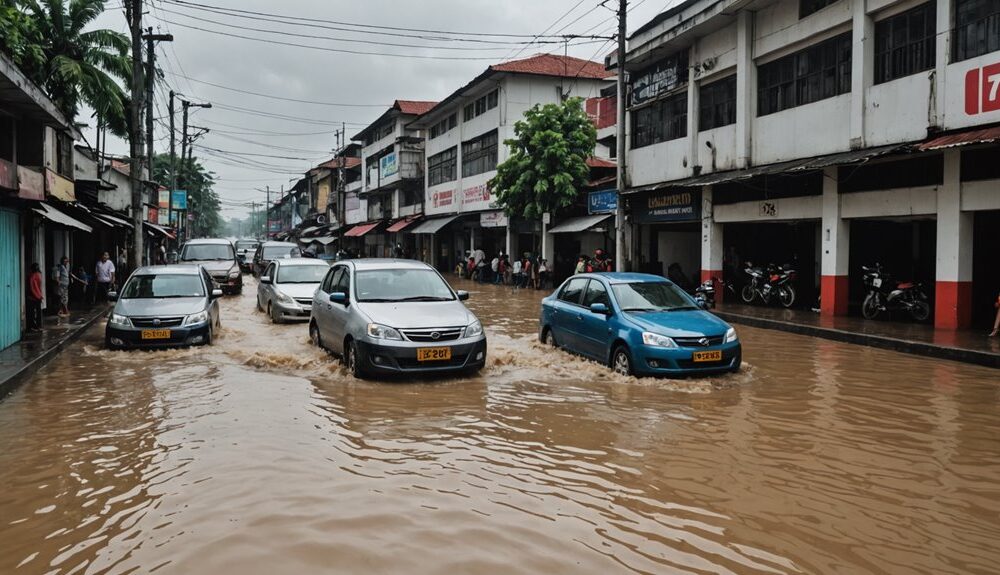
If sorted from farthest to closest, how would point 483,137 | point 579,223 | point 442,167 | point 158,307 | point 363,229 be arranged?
point 363,229, point 442,167, point 483,137, point 579,223, point 158,307

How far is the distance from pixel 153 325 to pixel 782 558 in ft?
36.1

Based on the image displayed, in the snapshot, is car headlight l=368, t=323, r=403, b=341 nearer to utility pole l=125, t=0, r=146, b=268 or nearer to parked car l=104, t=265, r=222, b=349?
parked car l=104, t=265, r=222, b=349

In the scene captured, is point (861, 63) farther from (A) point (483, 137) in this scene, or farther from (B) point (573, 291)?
(A) point (483, 137)

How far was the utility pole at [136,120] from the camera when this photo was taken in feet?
66.7

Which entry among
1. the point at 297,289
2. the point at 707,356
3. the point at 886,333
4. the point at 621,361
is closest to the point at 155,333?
the point at 297,289

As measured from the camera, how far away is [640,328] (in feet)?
32.1

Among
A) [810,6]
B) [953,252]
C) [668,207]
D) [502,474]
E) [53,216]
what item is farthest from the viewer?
[668,207]

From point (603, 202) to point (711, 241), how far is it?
5.01 m

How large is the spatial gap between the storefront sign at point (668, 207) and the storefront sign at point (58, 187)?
16927mm

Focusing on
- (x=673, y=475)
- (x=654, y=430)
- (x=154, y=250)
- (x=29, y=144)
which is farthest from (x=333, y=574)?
(x=154, y=250)

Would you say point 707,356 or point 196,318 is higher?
point 196,318

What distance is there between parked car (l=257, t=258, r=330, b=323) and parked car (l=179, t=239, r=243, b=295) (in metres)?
7.32

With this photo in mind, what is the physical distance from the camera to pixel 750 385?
9750 millimetres

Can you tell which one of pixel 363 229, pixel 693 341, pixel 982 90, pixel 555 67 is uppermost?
pixel 555 67
